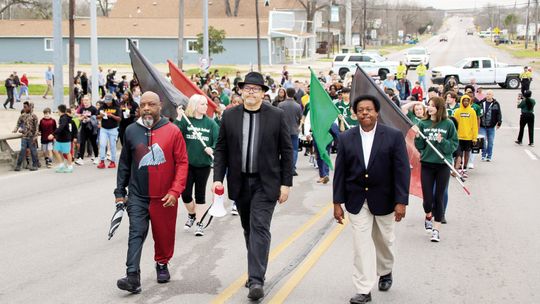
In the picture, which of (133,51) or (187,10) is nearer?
(133,51)

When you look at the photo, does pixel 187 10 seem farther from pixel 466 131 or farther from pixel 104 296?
pixel 104 296

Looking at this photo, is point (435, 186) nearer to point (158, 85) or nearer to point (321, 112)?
point (321, 112)

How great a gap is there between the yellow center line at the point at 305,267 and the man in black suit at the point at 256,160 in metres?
0.31

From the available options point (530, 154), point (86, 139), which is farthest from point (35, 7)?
point (530, 154)

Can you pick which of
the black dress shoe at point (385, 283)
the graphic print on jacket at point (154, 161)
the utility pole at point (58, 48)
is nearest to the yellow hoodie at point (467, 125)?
the black dress shoe at point (385, 283)

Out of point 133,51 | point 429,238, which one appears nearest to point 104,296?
point 429,238

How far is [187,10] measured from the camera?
9481 centimetres

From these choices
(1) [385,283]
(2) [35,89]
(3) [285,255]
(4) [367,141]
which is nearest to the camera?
(4) [367,141]

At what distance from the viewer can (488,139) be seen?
19.4 m

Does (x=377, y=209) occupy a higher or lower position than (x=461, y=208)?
higher

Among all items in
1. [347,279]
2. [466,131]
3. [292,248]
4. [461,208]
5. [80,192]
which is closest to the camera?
[347,279]

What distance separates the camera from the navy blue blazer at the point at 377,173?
23.8ft

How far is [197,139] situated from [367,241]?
11.6 ft

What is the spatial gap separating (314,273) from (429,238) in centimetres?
258
